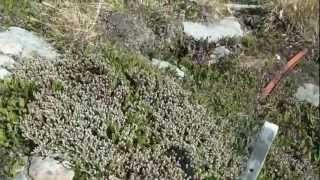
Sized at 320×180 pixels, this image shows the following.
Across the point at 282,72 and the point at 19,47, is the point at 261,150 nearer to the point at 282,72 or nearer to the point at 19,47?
the point at 19,47

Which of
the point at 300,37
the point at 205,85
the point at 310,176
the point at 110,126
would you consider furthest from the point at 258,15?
the point at 110,126

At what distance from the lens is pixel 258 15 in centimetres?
808

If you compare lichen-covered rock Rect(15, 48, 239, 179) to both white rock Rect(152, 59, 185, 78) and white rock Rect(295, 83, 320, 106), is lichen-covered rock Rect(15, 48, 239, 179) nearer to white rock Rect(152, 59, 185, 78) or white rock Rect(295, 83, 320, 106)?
white rock Rect(152, 59, 185, 78)

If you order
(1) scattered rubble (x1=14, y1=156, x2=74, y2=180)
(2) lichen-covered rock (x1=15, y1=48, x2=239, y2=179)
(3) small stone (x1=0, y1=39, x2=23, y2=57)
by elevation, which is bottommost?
(1) scattered rubble (x1=14, y1=156, x2=74, y2=180)

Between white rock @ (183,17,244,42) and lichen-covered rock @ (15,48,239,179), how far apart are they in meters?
1.57

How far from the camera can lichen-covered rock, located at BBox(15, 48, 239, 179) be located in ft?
16.1

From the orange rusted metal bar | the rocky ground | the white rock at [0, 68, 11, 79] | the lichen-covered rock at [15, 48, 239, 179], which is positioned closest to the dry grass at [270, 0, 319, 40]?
the rocky ground

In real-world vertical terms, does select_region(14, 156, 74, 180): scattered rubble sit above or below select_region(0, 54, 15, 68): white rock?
below

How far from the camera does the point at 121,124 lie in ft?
17.1

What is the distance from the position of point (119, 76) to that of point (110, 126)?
731 millimetres

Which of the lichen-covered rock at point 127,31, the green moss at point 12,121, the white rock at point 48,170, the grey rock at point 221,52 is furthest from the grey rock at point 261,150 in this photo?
the grey rock at point 221,52

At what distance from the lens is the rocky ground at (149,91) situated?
195 inches

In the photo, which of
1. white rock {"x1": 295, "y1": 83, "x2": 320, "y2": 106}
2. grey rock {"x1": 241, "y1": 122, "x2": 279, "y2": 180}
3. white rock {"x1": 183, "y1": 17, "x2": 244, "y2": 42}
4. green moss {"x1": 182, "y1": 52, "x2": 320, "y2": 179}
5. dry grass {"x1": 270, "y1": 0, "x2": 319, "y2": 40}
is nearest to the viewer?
grey rock {"x1": 241, "y1": 122, "x2": 279, "y2": 180}

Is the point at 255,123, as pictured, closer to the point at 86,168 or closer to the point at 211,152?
the point at 211,152
